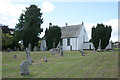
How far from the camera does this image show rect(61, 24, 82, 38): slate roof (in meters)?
54.8

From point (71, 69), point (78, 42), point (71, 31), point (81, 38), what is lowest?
point (71, 69)

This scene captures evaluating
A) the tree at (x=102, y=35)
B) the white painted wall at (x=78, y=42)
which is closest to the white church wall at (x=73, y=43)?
the white painted wall at (x=78, y=42)

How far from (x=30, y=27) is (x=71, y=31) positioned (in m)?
15.0

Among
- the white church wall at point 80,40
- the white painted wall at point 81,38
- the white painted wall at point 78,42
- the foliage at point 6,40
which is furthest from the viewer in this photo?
the white painted wall at point 81,38

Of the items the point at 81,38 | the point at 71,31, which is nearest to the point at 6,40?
the point at 71,31

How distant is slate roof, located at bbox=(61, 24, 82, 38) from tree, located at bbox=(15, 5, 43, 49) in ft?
34.1

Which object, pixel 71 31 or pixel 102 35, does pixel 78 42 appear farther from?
pixel 102 35

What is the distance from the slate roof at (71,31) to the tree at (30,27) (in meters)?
10.4

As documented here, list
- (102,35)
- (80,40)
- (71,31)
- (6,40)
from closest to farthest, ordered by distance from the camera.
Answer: (102,35), (6,40), (80,40), (71,31)

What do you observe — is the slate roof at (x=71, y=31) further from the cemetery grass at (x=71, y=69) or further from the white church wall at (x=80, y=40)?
the cemetery grass at (x=71, y=69)

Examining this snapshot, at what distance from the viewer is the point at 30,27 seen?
50125 mm

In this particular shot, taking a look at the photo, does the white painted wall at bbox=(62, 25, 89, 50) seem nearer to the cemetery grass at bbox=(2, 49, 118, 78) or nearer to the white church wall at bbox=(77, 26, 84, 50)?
the white church wall at bbox=(77, 26, 84, 50)

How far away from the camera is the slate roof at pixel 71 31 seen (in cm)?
5484

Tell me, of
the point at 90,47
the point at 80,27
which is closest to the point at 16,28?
the point at 80,27
